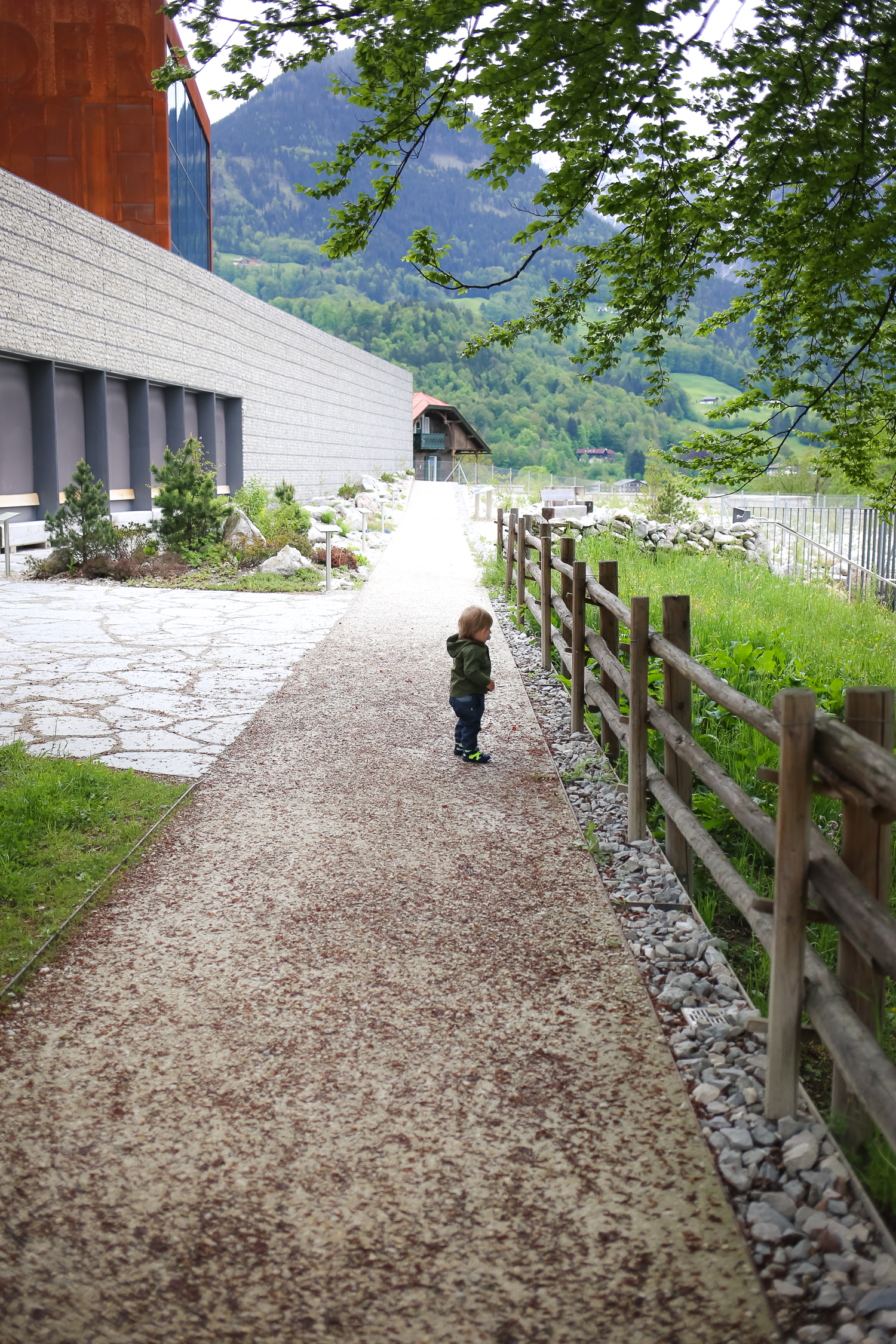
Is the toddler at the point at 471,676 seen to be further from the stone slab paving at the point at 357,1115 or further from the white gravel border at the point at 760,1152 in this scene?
the white gravel border at the point at 760,1152

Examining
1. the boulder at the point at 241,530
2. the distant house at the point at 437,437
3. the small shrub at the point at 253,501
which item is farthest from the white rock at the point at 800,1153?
the distant house at the point at 437,437

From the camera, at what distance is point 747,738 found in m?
5.91

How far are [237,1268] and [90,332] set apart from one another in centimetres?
1846

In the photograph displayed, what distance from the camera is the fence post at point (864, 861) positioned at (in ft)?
7.99

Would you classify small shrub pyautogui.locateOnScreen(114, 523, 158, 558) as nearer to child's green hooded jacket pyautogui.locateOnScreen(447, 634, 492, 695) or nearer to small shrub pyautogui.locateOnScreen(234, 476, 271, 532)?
small shrub pyautogui.locateOnScreen(234, 476, 271, 532)

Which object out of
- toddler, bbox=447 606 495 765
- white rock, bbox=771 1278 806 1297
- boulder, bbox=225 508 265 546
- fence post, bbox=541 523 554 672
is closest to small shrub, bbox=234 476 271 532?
boulder, bbox=225 508 265 546

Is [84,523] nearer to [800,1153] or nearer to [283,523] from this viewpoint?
[283,523]

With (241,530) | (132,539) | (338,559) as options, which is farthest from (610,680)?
(132,539)

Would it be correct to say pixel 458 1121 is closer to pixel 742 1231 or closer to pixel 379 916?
pixel 742 1231

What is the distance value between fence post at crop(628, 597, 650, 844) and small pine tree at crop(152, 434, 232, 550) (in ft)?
41.5

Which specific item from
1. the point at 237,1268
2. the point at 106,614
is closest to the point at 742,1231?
the point at 237,1268

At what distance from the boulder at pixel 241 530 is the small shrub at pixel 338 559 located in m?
1.01

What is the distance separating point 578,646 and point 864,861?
436cm

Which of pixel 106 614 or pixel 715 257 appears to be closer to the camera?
pixel 715 257
